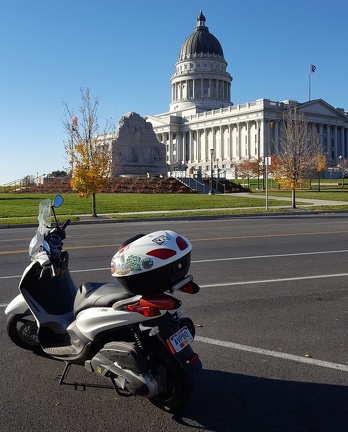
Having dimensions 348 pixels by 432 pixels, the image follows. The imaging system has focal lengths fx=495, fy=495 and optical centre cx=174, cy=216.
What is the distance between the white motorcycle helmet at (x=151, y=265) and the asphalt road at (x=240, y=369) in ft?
3.18

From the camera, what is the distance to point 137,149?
49750 millimetres

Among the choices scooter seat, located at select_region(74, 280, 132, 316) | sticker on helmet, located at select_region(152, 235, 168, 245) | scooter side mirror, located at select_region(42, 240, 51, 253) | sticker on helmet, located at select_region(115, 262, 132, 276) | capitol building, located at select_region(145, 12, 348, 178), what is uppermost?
capitol building, located at select_region(145, 12, 348, 178)

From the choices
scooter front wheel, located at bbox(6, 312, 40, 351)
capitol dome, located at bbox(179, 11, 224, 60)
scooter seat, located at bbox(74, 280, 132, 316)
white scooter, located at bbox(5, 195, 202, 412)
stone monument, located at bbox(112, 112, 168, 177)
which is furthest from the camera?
capitol dome, located at bbox(179, 11, 224, 60)

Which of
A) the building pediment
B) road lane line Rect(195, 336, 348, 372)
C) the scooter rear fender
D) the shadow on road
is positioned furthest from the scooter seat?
the building pediment

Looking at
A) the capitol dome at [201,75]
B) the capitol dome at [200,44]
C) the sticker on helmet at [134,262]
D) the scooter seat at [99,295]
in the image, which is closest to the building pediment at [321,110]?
the capitol dome at [201,75]

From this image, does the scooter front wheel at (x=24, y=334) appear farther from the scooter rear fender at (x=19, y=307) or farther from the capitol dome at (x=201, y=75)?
the capitol dome at (x=201, y=75)

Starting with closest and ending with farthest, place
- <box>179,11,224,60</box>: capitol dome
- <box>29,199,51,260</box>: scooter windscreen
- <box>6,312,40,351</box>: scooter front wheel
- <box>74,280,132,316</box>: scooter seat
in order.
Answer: <box>74,280,132,316</box>: scooter seat, <box>29,199,51,260</box>: scooter windscreen, <box>6,312,40,351</box>: scooter front wheel, <box>179,11,224,60</box>: capitol dome

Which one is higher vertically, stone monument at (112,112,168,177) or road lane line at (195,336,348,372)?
stone monument at (112,112,168,177)

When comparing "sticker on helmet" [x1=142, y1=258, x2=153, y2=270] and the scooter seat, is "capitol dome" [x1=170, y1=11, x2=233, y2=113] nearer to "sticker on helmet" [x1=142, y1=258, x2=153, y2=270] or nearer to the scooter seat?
the scooter seat

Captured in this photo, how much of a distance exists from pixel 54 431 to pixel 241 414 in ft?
4.41

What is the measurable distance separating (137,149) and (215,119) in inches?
2629

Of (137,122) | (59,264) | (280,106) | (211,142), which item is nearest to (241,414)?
(59,264)

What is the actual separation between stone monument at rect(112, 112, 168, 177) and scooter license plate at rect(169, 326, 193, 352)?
43.8m

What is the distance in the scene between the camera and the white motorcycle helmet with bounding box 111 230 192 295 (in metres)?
3.60
